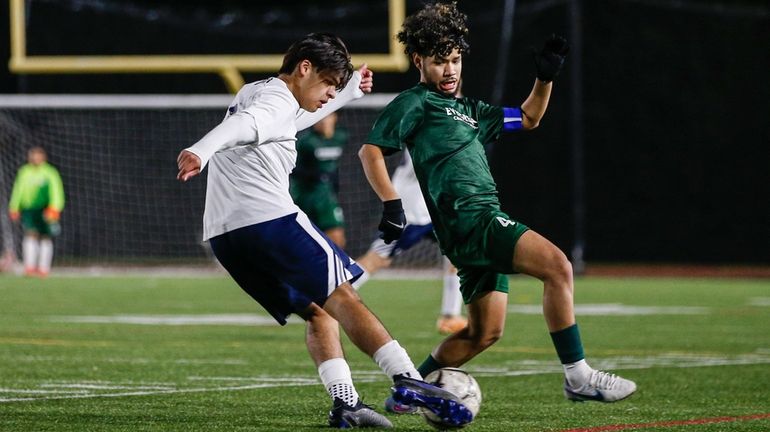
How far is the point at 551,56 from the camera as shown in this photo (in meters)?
7.00

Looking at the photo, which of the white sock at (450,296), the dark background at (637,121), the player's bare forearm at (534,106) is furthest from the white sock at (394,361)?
the dark background at (637,121)

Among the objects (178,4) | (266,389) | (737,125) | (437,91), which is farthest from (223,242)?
(178,4)

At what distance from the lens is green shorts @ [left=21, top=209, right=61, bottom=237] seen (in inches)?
1041

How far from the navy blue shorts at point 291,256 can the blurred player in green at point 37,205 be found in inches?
806

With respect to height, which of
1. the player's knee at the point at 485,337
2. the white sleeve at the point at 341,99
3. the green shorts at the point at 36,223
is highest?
the white sleeve at the point at 341,99

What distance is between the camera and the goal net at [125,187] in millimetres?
25844

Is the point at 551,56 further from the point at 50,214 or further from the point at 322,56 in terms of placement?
the point at 50,214

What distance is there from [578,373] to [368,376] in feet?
8.95

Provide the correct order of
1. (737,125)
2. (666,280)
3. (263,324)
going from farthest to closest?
(737,125)
(666,280)
(263,324)

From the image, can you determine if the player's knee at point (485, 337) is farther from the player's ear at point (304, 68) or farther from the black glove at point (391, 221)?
the player's ear at point (304, 68)

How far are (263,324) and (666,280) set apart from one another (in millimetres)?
12216

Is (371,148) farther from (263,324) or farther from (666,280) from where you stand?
(666,280)

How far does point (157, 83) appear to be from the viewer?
32938 mm

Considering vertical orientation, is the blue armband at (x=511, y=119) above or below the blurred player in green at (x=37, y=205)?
above
